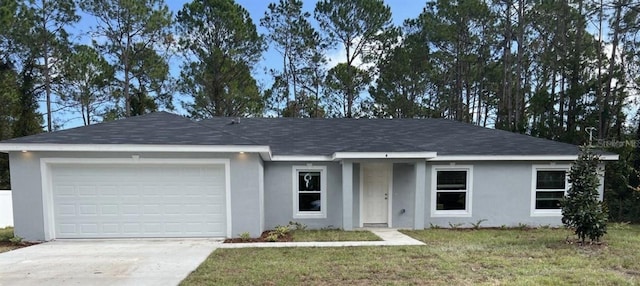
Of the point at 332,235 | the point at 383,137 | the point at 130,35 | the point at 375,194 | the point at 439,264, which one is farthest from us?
the point at 130,35

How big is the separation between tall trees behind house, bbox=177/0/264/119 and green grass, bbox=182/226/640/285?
14.1 m

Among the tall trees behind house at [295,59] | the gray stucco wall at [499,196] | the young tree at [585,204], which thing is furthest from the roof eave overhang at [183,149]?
the tall trees behind house at [295,59]

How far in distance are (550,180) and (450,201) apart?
10.3 feet

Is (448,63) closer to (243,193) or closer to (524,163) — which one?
(524,163)

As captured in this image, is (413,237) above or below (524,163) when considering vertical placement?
below

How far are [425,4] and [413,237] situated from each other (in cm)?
1740

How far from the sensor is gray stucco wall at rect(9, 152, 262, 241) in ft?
26.3

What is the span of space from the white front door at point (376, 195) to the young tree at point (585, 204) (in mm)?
4625

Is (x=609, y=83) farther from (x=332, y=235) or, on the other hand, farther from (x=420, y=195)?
(x=332, y=235)

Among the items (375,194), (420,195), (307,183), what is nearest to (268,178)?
(307,183)


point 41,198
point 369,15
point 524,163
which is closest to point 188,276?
point 41,198

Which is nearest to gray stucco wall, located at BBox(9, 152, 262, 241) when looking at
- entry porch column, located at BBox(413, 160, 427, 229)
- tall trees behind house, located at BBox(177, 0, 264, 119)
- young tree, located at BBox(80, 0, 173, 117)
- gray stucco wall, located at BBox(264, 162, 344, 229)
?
gray stucco wall, located at BBox(264, 162, 344, 229)

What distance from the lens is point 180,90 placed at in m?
19.8

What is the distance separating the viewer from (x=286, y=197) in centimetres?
1025
